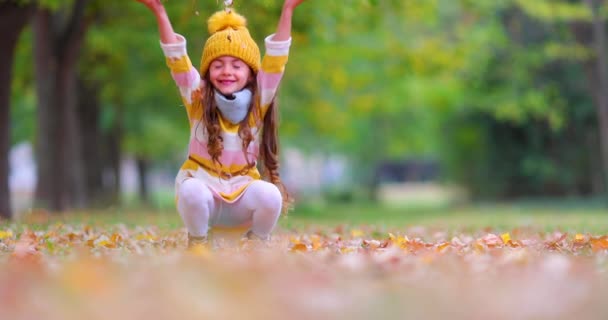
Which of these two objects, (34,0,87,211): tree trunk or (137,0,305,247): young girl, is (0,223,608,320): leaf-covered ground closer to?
(137,0,305,247): young girl

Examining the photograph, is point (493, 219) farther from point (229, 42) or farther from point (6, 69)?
point (229, 42)

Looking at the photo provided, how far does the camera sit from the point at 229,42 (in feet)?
19.0

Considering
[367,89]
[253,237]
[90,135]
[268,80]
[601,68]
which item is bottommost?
[90,135]

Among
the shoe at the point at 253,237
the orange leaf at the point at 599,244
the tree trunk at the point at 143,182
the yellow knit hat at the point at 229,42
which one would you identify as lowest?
the tree trunk at the point at 143,182

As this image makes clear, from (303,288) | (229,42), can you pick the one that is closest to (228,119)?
(229,42)

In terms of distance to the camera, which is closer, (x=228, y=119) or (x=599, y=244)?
(x=599, y=244)

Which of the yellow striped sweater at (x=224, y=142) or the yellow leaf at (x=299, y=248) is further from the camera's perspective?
the yellow striped sweater at (x=224, y=142)

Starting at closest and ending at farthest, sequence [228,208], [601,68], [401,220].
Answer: [228,208] < [401,220] < [601,68]

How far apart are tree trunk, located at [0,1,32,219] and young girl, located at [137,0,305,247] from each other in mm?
6789

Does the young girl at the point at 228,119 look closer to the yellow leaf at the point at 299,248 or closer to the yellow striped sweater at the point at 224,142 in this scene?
the yellow striped sweater at the point at 224,142

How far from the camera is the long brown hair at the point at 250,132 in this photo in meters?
5.71

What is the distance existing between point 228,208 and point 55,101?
12.1 m

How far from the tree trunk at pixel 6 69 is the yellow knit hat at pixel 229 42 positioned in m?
6.69

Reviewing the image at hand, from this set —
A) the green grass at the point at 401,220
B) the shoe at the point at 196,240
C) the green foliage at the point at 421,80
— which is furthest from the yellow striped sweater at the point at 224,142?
the green foliage at the point at 421,80
